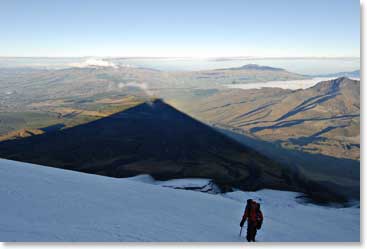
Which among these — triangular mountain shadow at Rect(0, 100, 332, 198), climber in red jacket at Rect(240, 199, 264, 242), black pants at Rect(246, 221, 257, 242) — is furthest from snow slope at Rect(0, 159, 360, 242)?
triangular mountain shadow at Rect(0, 100, 332, 198)

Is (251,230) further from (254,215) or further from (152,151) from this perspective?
(152,151)

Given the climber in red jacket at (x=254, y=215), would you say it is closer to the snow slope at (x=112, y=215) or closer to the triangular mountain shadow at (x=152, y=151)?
the snow slope at (x=112, y=215)

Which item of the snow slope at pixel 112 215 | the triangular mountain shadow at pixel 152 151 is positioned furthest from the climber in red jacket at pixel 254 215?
the triangular mountain shadow at pixel 152 151

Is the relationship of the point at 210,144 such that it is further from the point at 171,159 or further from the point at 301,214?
the point at 301,214

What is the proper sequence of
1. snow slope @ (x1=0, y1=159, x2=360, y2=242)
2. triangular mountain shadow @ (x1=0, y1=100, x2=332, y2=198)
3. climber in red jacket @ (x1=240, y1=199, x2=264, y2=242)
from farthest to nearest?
triangular mountain shadow @ (x1=0, y1=100, x2=332, y2=198)
climber in red jacket @ (x1=240, y1=199, x2=264, y2=242)
snow slope @ (x1=0, y1=159, x2=360, y2=242)

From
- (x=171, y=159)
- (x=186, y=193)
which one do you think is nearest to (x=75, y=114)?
(x=171, y=159)

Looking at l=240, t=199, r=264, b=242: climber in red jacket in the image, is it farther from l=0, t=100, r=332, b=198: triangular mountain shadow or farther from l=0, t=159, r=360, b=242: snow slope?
l=0, t=100, r=332, b=198: triangular mountain shadow
